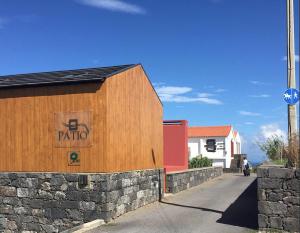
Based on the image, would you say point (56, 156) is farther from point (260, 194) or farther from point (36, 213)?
point (260, 194)

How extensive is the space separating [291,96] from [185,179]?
12176mm

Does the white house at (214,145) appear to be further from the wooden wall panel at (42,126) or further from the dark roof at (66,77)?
the wooden wall panel at (42,126)

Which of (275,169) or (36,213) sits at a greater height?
(275,169)

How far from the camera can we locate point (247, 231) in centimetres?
1131

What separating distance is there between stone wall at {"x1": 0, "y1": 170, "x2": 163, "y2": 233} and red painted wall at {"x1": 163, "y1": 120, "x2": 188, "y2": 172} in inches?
445

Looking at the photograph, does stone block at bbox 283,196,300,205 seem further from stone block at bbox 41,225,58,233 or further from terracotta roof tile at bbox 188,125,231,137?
terracotta roof tile at bbox 188,125,231,137

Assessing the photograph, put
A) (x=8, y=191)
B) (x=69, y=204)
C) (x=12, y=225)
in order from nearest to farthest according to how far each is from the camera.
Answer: (x=69, y=204)
(x=12, y=225)
(x=8, y=191)

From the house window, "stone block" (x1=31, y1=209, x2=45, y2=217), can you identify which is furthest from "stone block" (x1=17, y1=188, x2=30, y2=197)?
the house window

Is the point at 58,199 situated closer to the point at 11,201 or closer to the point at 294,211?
the point at 11,201

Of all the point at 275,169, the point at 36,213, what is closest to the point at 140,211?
the point at 36,213

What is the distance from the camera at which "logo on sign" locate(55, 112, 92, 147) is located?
46.1 feet

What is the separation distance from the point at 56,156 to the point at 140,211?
11.3 ft

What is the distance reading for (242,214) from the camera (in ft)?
47.0

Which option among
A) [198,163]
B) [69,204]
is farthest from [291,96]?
[198,163]
